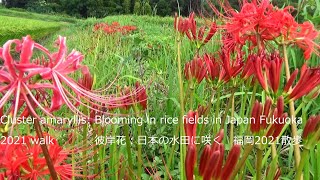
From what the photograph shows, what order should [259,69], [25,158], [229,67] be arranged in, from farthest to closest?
[229,67] < [259,69] < [25,158]

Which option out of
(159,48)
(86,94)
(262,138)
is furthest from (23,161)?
(159,48)

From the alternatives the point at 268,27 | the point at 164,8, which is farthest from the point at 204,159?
the point at 164,8

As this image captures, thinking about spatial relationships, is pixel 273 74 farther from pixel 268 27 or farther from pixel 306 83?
pixel 268 27

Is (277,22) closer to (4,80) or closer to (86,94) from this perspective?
(86,94)

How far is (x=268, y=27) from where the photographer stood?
4.14 ft

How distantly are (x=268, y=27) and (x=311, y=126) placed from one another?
1.78 feet

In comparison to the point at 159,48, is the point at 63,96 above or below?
above

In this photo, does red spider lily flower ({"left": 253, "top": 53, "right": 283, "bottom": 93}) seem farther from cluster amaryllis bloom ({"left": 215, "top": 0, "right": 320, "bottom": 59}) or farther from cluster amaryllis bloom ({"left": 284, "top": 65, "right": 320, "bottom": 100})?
cluster amaryllis bloom ({"left": 215, "top": 0, "right": 320, "bottom": 59})

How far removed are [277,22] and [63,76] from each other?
2.45 ft

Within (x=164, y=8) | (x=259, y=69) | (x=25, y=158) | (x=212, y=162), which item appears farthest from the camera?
(x=164, y=8)

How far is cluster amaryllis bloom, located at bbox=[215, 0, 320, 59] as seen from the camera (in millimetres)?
1250

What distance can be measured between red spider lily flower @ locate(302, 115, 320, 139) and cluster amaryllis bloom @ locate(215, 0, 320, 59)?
457mm

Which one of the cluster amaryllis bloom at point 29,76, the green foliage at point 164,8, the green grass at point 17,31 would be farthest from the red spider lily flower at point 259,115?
the green foliage at point 164,8

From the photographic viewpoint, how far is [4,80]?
70cm
